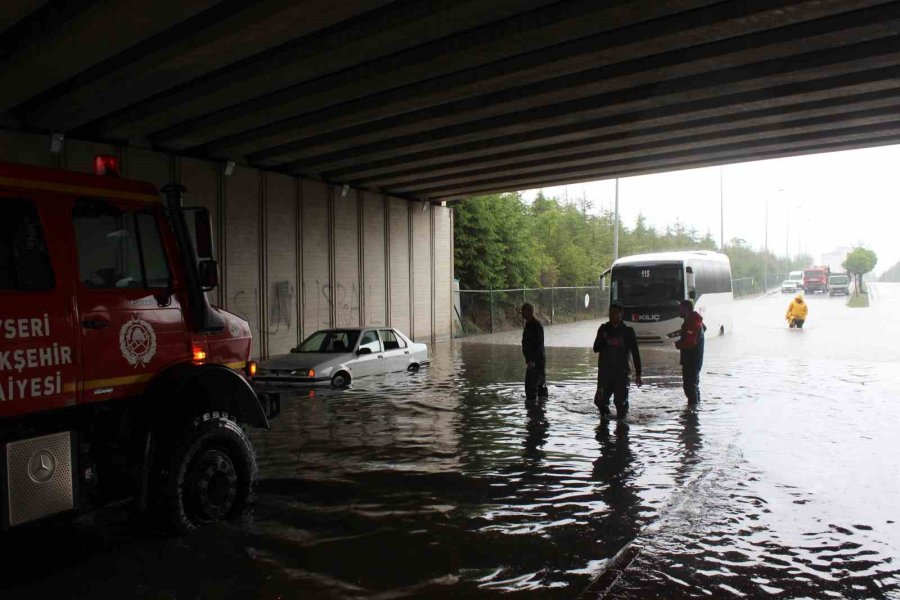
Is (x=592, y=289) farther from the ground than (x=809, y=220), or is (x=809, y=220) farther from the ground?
(x=809, y=220)

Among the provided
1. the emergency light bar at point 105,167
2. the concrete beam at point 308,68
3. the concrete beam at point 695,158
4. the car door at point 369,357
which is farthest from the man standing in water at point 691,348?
the concrete beam at point 695,158

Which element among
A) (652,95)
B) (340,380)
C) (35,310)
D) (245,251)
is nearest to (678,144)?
(652,95)

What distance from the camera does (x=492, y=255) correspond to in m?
35.6

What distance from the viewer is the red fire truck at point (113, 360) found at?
4.74 meters

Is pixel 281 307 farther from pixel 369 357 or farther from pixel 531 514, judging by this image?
pixel 531 514

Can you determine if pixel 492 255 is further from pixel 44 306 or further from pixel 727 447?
pixel 44 306

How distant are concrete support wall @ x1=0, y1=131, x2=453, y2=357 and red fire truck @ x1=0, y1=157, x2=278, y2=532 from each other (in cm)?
1104

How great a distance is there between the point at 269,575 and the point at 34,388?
2.05m

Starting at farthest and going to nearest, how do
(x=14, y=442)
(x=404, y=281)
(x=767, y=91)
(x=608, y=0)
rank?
(x=404, y=281) → (x=767, y=91) → (x=608, y=0) → (x=14, y=442)

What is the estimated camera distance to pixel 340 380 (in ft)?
44.4

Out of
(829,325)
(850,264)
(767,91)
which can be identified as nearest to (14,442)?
(767,91)

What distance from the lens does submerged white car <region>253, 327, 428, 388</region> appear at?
13102 mm

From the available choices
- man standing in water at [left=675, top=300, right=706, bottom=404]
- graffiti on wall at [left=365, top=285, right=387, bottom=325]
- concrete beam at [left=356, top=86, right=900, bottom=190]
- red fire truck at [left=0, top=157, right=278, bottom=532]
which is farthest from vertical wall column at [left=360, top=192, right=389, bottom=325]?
red fire truck at [left=0, top=157, right=278, bottom=532]

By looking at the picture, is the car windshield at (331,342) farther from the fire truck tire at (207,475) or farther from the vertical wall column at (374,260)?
the vertical wall column at (374,260)
